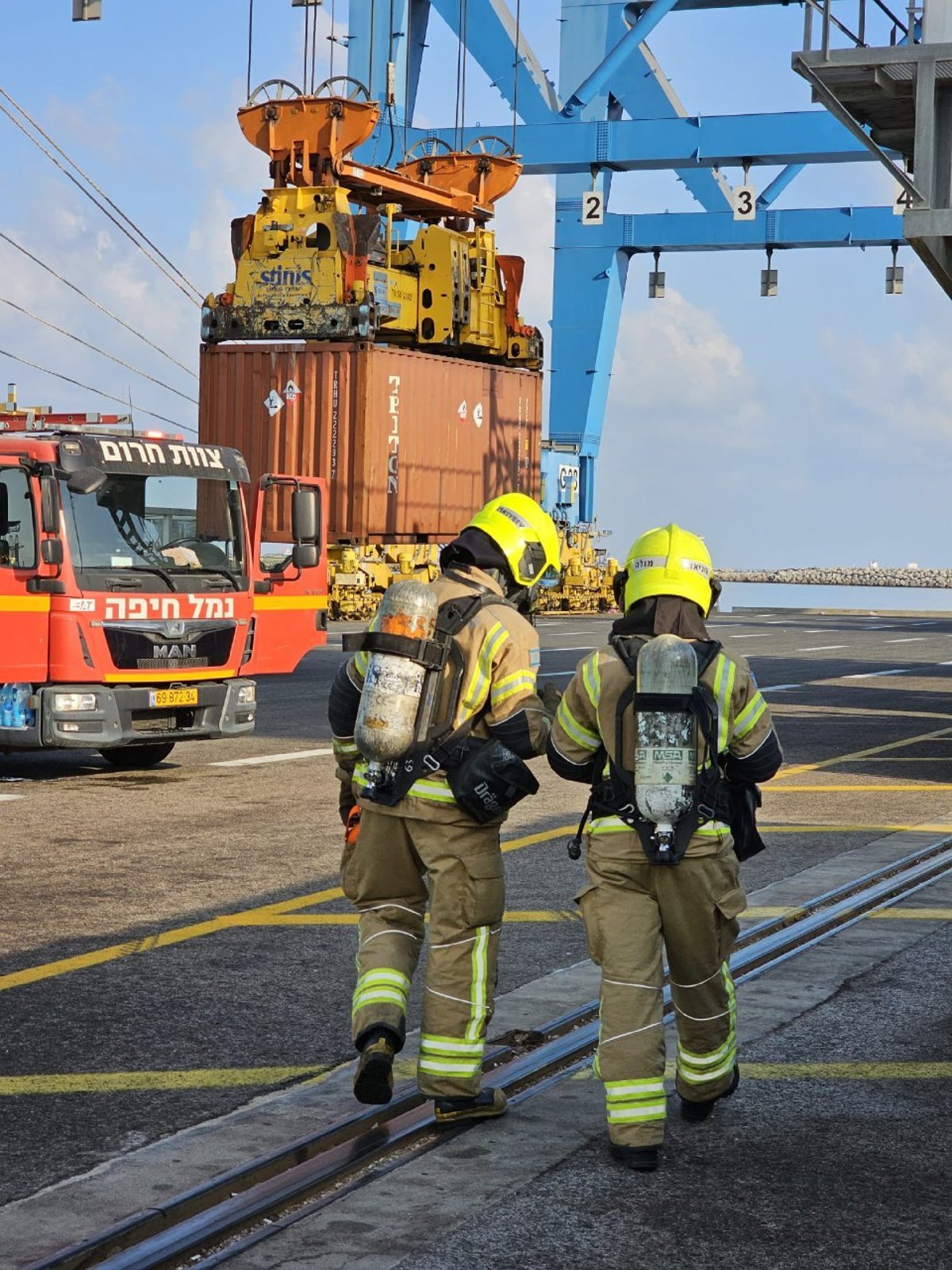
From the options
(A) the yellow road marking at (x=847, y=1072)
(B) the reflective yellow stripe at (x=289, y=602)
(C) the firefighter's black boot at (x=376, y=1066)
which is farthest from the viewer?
(B) the reflective yellow stripe at (x=289, y=602)

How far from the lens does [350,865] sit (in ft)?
17.0

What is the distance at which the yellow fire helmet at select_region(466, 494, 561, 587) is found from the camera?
5316 mm

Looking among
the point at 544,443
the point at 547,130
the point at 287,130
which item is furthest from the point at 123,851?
the point at 544,443

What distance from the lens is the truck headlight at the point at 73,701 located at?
12.0 m

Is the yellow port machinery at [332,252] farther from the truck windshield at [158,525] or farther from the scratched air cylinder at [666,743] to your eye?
the scratched air cylinder at [666,743]

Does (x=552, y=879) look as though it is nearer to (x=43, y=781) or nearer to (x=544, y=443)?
(x=43, y=781)

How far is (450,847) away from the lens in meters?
5.02

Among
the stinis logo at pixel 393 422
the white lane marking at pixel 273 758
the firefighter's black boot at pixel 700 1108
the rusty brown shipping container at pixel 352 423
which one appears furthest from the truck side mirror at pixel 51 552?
the stinis logo at pixel 393 422

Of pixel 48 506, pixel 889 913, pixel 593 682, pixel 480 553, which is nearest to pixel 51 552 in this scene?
pixel 48 506

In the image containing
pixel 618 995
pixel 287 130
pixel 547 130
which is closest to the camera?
pixel 618 995

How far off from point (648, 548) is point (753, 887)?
4.10 meters

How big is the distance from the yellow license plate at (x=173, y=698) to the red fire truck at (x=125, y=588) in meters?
0.01

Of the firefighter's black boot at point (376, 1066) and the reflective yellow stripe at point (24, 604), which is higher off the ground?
the reflective yellow stripe at point (24, 604)

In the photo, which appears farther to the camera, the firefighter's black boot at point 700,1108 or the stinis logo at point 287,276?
the stinis logo at point 287,276
